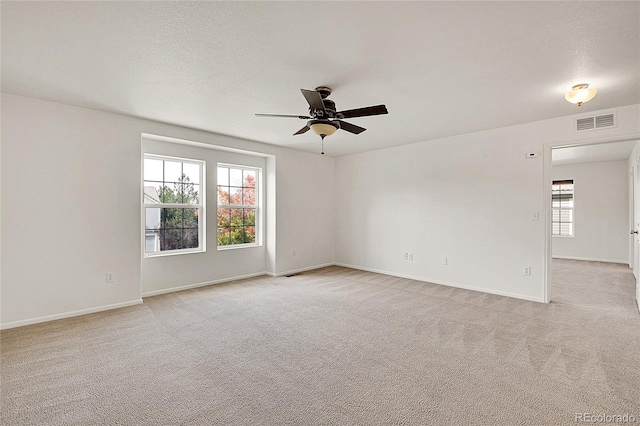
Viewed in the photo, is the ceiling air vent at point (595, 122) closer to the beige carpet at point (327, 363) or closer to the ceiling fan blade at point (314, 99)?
the beige carpet at point (327, 363)

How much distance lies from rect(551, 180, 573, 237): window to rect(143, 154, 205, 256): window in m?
9.27

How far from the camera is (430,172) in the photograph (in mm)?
5562

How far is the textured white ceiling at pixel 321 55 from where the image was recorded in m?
1.98

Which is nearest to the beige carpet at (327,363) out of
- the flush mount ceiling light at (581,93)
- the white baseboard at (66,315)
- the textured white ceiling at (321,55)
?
the white baseboard at (66,315)

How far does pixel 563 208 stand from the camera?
844 centimetres

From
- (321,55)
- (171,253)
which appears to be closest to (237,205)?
(171,253)

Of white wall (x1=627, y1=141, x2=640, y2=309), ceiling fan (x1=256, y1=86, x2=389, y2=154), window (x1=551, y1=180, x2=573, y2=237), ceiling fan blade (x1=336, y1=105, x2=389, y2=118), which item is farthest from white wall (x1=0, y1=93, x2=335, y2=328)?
window (x1=551, y1=180, x2=573, y2=237)

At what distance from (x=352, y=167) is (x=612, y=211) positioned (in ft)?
21.9

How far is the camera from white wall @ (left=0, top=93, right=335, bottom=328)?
3.39 m

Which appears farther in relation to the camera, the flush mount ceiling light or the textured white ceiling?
the flush mount ceiling light

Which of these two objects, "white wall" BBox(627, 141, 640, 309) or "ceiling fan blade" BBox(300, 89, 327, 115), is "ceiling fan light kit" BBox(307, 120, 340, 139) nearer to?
"ceiling fan blade" BBox(300, 89, 327, 115)

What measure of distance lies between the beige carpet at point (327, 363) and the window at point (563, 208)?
5.03 meters

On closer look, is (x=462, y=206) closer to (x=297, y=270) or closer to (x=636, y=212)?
(x=636, y=212)

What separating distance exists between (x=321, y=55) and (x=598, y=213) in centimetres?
898
